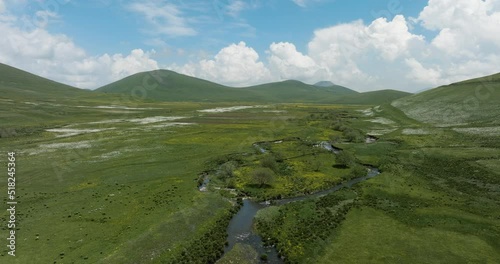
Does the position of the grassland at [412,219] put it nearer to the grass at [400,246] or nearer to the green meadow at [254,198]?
the grass at [400,246]

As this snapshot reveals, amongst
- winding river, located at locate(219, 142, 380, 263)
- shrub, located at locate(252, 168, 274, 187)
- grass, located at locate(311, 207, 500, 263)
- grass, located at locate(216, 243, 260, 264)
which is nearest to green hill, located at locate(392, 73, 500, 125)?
winding river, located at locate(219, 142, 380, 263)

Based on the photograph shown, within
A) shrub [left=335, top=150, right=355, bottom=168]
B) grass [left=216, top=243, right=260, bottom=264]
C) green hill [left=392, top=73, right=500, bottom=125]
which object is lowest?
grass [left=216, top=243, right=260, bottom=264]

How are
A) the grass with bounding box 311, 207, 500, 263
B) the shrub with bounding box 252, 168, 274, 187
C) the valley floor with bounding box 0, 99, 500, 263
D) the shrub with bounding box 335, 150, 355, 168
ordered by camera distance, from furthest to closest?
the shrub with bounding box 335, 150, 355, 168
the shrub with bounding box 252, 168, 274, 187
the valley floor with bounding box 0, 99, 500, 263
the grass with bounding box 311, 207, 500, 263

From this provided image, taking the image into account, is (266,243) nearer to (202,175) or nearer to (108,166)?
(202,175)

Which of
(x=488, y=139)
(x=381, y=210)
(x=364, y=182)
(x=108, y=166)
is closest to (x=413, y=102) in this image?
(x=488, y=139)

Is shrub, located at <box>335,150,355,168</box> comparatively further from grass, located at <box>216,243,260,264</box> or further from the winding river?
grass, located at <box>216,243,260,264</box>

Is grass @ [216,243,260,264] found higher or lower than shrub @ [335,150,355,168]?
lower

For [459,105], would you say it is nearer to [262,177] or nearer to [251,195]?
[262,177]

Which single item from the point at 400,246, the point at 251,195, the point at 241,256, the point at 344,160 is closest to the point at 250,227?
the point at 241,256

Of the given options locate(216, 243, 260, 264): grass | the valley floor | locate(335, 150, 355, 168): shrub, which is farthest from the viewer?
locate(335, 150, 355, 168): shrub
